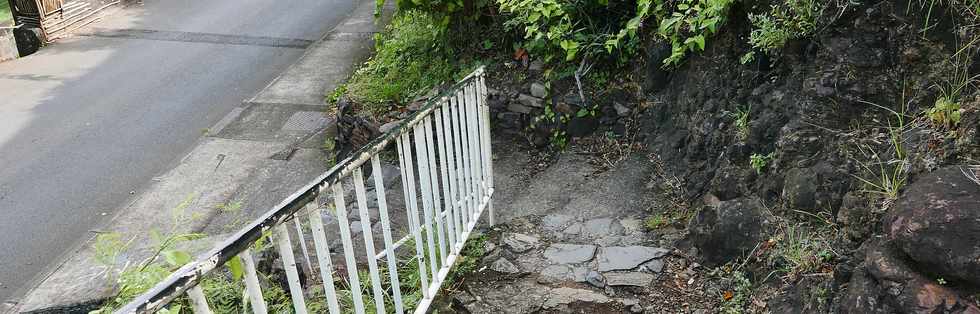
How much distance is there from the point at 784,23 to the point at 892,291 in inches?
69.9

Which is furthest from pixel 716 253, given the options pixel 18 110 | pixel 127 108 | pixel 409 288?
pixel 18 110

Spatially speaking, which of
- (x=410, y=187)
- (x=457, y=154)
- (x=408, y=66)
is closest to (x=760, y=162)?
(x=457, y=154)

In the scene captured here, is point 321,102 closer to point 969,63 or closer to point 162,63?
point 162,63

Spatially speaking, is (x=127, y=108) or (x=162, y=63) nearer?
(x=127, y=108)

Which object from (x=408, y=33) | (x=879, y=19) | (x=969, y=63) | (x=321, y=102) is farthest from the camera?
(x=321, y=102)

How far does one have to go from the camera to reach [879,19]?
325 centimetres

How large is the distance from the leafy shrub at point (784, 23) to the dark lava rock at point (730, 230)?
0.83 meters

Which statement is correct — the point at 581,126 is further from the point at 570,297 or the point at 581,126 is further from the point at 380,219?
the point at 380,219

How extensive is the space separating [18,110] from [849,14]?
961cm

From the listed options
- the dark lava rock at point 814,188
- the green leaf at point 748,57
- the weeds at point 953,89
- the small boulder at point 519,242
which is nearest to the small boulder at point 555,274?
the small boulder at point 519,242

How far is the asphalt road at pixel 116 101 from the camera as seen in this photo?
21.6 feet

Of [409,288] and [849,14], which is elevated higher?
[849,14]

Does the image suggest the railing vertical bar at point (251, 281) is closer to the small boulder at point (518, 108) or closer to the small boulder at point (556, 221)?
the small boulder at point (556, 221)

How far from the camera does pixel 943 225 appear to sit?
7.09ft
